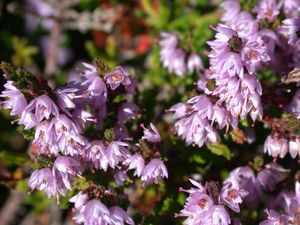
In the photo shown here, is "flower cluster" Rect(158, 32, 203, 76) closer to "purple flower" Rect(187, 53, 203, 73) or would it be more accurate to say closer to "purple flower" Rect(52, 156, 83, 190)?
"purple flower" Rect(187, 53, 203, 73)

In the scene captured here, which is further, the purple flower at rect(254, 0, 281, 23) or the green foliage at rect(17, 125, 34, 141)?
the purple flower at rect(254, 0, 281, 23)

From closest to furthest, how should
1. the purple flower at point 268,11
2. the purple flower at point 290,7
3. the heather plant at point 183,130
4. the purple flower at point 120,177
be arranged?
the heather plant at point 183,130 < the purple flower at point 120,177 < the purple flower at point 268,11 < the purple flower at point 290,7

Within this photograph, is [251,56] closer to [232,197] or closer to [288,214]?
[232,197]

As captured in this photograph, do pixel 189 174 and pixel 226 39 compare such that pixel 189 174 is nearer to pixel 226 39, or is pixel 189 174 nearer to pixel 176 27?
pixel 226 39

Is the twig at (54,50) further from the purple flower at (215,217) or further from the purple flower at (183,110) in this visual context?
the purple flower at (215,217)

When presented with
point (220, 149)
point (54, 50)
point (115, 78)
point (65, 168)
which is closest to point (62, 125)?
point (65, 168)

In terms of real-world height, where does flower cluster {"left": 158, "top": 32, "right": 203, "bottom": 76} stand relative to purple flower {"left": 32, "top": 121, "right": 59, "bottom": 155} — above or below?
below

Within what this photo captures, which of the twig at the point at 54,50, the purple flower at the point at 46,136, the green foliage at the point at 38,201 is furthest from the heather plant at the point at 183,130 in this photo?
the twig at the point at 54,50

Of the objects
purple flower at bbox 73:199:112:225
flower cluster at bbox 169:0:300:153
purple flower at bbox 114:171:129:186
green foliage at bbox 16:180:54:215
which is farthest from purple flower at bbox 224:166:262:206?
green foliage at bbox 16:180:54:215
